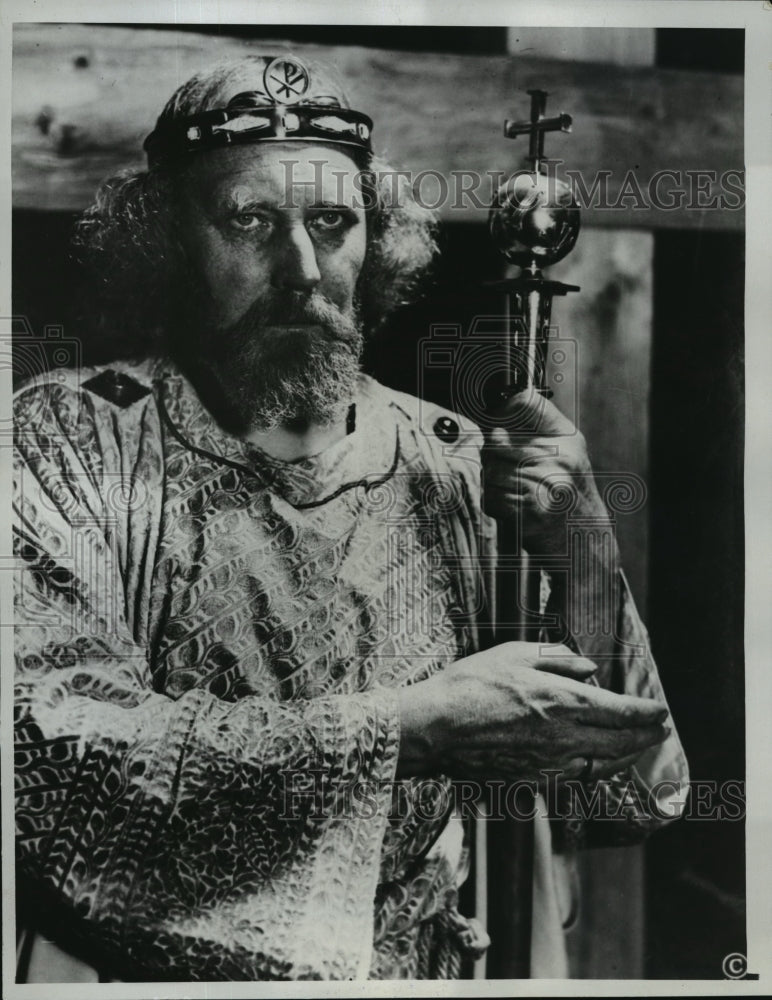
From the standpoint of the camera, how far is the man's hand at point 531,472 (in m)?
1.75

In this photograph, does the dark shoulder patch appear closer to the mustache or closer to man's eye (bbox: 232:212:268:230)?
the mustache

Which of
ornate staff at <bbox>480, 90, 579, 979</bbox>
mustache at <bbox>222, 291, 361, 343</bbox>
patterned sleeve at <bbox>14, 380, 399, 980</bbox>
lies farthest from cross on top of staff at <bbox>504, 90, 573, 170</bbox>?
patterned sleeve at <bbox>14, 380, 399, 980</bbox>

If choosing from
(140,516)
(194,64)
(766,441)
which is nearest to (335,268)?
(194,64)

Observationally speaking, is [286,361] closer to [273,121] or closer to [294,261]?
[294,261]

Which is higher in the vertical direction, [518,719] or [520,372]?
[520,372]

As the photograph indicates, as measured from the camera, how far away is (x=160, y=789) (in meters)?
1.62

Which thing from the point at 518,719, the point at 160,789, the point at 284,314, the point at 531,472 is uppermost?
the point at 284,314

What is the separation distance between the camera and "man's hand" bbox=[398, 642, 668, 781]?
66.2 inches

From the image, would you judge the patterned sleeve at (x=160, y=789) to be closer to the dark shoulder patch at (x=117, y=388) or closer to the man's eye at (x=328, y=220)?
the dark shoulder patch at (x=117, y=388)

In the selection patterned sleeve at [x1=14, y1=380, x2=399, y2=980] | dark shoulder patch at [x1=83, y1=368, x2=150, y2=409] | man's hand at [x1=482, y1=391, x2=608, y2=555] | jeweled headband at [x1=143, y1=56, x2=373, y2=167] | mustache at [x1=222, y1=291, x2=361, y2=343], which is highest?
jeweled headband at [x1=143, y1=56, x2=373, y2=167]

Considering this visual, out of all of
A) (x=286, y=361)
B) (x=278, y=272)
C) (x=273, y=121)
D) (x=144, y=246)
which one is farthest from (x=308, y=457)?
(x=273, y=121)

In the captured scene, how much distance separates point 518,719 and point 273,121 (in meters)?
1.11

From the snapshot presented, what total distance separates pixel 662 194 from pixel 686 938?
1349mm

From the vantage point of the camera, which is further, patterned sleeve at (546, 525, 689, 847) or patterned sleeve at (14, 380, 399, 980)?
patterned sleeve at (546, 525, 689, 847)
